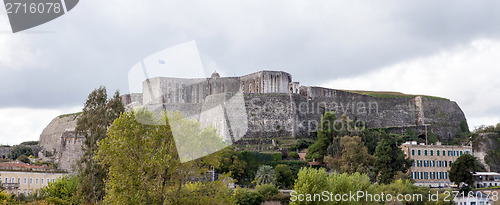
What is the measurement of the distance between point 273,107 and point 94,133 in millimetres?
28387

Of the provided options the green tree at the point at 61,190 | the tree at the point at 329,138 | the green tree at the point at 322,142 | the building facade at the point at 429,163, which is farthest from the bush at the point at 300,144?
the green tree at the point at 61,190

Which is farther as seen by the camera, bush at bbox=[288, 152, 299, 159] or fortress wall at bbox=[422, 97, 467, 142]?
fortress wall at bbox=[422, 97, 467, 142]

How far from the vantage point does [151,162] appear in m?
21.0

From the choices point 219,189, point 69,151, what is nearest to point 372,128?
point 69,151

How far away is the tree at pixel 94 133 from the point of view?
2633 centimetres

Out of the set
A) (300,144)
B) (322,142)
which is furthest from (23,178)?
(322,142)

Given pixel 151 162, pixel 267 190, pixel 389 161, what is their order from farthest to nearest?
pixel 389 161 < pixel 267 190 < pixel 151 162

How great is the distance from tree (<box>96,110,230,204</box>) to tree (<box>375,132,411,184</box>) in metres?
20.7

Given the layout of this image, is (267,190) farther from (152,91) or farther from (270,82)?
(152,91)

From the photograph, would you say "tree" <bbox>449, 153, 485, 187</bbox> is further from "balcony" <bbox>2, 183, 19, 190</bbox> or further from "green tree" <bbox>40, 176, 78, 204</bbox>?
"balcony" <bbox>2, 183, 19, 190</bbox>

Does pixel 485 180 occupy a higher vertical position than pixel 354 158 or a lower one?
lower

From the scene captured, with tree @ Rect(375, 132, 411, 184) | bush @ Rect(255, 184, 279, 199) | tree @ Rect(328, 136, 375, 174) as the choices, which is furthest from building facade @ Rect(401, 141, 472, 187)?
bush @ Rect(255, 184, 279, 199)

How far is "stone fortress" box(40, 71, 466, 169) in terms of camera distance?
5394 cm

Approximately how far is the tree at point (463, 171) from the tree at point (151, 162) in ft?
83.7
